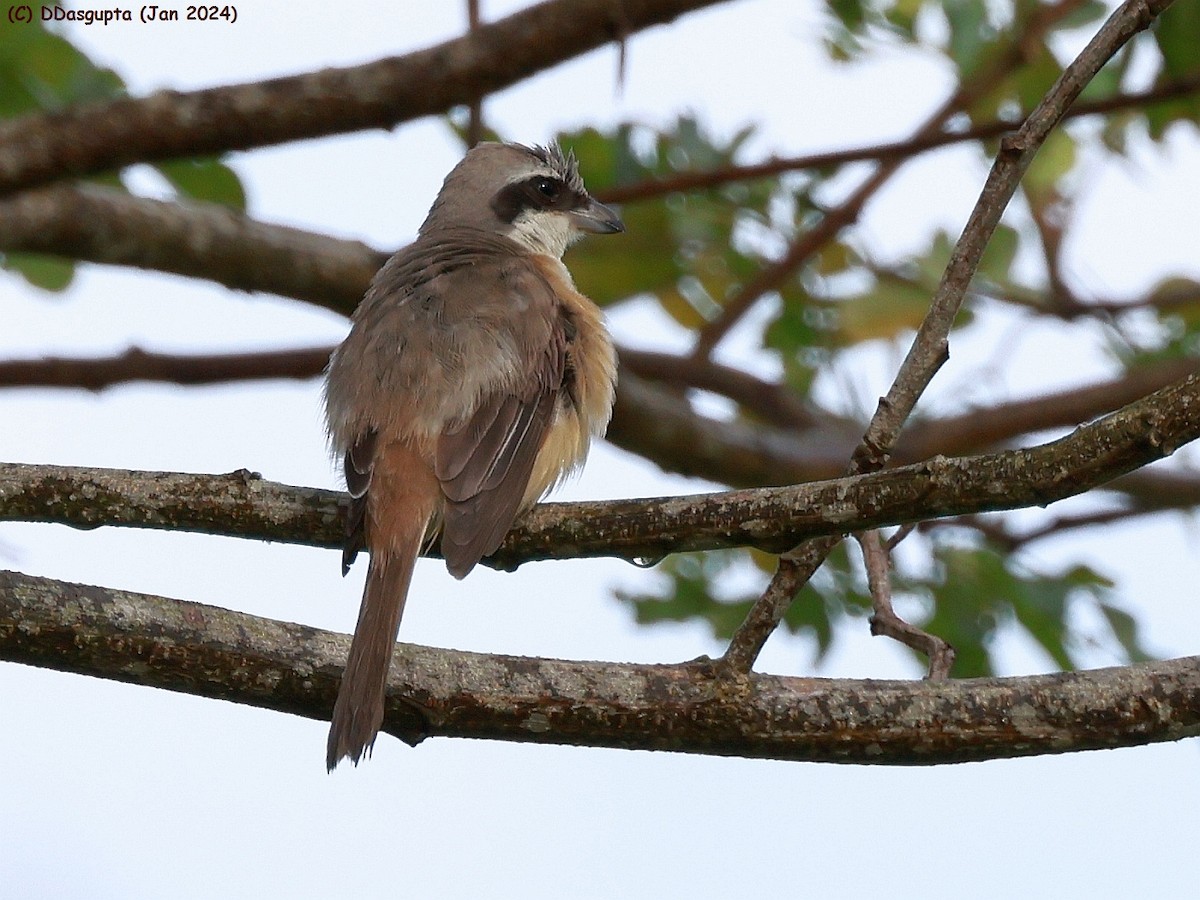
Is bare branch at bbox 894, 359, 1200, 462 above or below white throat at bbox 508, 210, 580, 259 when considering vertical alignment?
below

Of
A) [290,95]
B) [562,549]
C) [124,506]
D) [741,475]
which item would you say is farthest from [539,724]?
[741,475]

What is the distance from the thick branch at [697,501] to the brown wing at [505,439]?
106 millimetres

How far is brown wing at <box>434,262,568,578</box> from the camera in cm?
407

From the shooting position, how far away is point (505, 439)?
450 centimetres

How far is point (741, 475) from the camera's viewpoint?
6.32 m

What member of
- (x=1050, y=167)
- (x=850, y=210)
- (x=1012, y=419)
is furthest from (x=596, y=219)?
(x=1050, y=167)

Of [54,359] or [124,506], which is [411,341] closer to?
[124,506]

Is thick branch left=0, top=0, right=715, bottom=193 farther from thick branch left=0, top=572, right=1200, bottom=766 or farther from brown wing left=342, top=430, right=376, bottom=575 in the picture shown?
thick branch left=0, top=572, right=1200, bottom=766

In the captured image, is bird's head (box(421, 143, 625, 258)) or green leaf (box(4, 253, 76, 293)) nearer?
bird's head (box(421, 143, 625, 258))

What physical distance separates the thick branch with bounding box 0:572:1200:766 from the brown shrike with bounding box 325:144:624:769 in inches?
6.2

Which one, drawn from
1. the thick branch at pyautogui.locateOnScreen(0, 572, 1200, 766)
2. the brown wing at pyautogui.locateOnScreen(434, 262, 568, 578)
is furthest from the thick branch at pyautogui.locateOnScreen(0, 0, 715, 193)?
the thick branch at pyautogui.locateOnScreen(0, 572, 1200, 766)

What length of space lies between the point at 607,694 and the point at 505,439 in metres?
1.33

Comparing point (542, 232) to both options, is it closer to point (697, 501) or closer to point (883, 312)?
point (883, 312)

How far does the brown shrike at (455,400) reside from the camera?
4.05 metres
